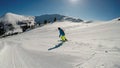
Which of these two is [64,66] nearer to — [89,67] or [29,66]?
[89,67]

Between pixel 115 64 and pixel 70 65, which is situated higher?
pixel 115 64

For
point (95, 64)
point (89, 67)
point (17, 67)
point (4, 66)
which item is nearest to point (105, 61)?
point (95, 64)

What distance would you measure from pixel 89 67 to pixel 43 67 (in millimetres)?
2683

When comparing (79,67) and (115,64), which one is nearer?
(115,64)

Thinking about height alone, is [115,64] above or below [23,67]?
above

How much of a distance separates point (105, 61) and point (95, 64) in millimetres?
550

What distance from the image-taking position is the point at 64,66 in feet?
20.8

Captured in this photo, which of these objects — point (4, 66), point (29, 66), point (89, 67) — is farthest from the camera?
point (4, 66)

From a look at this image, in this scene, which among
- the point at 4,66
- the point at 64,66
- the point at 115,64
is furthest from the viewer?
the point at 4,66

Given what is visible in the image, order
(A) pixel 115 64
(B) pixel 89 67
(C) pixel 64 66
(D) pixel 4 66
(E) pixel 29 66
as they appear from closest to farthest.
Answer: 1. (A) pixel 115 64
2. (B) pixel 89 67
3. (C) pixel 64 66
4. (E) pixel 29 66
5. (D) pixel 4 66

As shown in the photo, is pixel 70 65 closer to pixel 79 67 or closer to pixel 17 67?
pixel 79 67

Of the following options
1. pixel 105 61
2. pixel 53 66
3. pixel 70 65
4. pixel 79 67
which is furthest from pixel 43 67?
pixel 105 61

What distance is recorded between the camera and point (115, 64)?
5.20m

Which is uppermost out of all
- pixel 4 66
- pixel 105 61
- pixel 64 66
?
pixel 105 61
